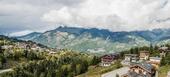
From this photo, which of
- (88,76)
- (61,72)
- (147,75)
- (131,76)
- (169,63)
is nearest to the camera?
(131,76)

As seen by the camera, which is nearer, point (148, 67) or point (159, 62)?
point (148, 67)

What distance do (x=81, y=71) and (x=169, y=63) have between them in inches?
2157

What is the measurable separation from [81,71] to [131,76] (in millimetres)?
76988

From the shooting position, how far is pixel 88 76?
550 feet

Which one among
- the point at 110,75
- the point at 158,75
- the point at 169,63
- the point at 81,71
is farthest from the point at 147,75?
the point at 81,71

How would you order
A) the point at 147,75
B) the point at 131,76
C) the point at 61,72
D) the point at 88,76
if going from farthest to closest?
the point at 61,72 < the point at 88,76 < the point at 147,75 < the point at 131,76

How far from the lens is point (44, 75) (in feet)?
627

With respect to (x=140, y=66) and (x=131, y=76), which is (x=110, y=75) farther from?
(x=131, y=76)

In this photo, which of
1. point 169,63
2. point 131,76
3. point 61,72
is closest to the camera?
point 131,76

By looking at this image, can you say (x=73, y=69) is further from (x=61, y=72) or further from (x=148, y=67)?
(x=148, y=67)

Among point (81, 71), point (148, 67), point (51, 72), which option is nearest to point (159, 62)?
point (148, 67)

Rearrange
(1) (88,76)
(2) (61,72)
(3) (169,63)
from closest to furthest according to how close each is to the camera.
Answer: (3) (169,63)
(1) (88,76)
(2) (61,72)

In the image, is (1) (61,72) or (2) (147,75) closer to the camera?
(2) (147,75)

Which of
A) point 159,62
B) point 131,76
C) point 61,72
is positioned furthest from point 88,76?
point 131,76
